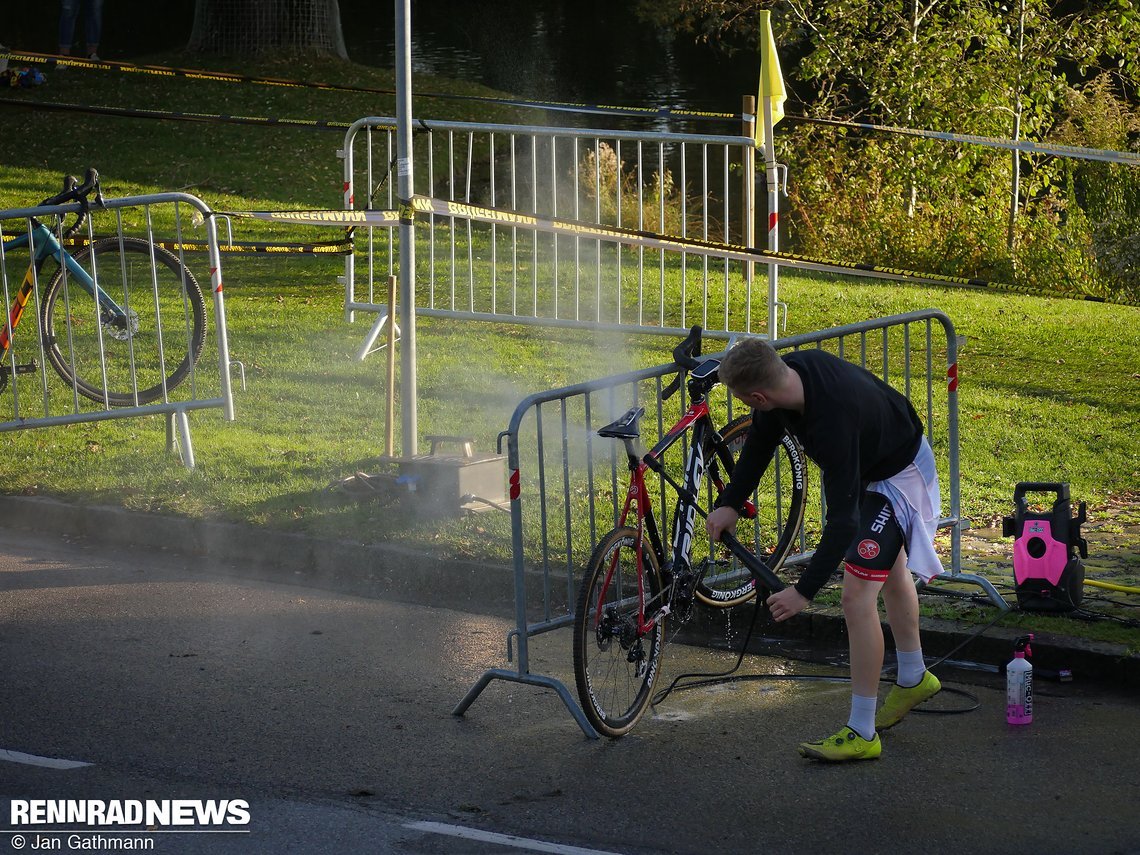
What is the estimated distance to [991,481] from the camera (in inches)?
355

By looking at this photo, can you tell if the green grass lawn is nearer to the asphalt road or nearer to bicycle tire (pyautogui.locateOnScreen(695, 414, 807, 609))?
bicycle tire (pyautogui.locateOnScreen(695, 414, 807, 609))

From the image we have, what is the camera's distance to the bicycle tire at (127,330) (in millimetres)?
9459

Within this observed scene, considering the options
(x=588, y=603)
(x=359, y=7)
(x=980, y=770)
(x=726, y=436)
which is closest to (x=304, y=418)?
(x=726, y=436)

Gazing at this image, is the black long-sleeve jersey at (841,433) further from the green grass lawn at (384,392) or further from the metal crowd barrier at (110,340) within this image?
the metal crowd barrier at (110,340)

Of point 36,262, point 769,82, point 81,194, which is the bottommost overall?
point 36,262

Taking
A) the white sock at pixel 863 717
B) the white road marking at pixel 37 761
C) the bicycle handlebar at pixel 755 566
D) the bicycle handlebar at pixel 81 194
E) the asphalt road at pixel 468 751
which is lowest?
the asphalt road at pixel 468 751

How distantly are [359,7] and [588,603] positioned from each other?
4178cm

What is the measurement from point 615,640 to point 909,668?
3.61 feet

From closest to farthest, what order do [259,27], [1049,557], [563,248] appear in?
[1049,557], [563,248], [259,27]

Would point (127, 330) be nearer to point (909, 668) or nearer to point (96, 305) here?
point (96, 305)

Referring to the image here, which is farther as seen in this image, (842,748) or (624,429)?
(624,429)

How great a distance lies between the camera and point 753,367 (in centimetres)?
527

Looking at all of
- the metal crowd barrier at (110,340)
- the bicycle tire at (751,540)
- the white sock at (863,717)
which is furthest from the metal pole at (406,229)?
the white sock at (863,717)

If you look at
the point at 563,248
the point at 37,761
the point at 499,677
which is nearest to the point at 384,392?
the point at 563,248
